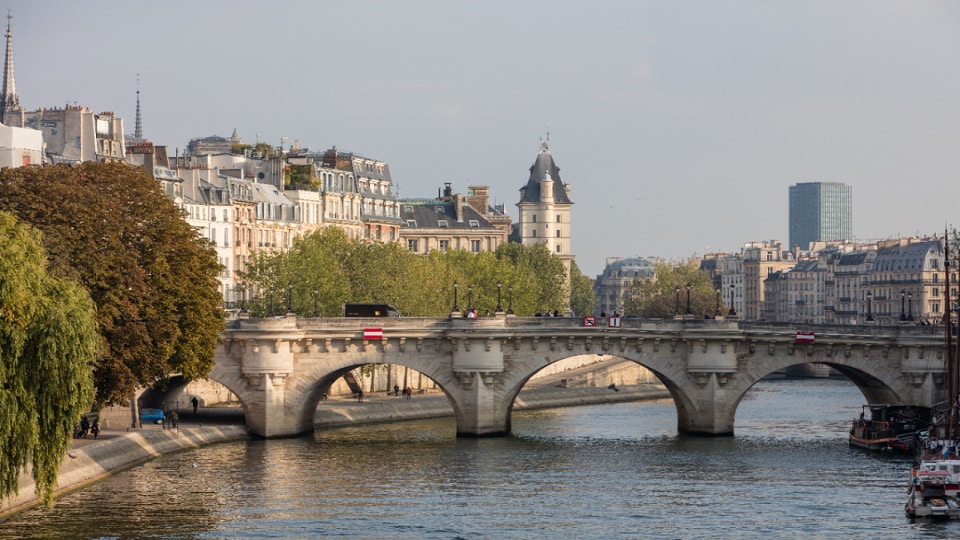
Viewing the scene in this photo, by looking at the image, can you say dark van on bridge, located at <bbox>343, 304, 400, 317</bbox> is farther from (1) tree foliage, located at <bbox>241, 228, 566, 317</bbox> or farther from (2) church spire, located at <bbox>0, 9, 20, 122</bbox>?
(2) church spire, located at <bbox>0, 9, 20, 122</bbox>

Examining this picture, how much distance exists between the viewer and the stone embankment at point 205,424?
246ft

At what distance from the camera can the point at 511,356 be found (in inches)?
3853

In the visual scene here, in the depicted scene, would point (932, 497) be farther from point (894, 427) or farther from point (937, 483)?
point (894, 427)

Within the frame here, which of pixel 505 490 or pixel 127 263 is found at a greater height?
pixel 127 263

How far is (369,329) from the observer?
96875 millimetres

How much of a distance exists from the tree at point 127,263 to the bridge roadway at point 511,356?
5157mm

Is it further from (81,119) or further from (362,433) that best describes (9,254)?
(81,119)

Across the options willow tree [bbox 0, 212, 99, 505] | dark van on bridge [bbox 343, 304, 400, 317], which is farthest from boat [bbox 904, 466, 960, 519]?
dark van on bridge [bbox 343, 304, 400, 317]

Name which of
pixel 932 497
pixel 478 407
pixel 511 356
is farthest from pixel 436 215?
pixel 932 497

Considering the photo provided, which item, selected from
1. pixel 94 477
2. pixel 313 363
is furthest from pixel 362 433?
pixel 94 477

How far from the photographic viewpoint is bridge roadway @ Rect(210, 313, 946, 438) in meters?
95.6

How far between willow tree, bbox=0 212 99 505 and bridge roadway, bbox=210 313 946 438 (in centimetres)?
3285

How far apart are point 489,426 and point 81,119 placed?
41.5m

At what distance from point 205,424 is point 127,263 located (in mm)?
19275
